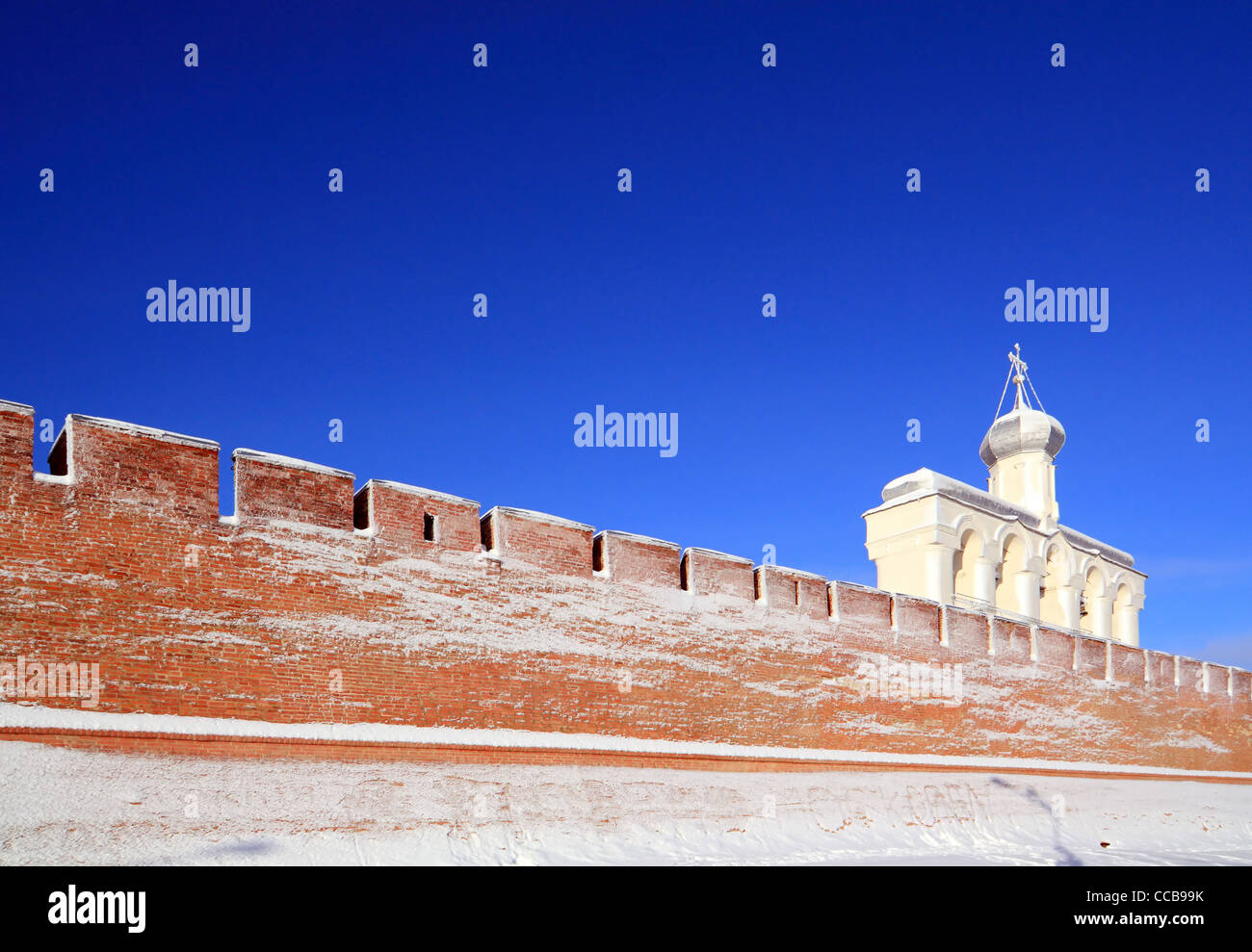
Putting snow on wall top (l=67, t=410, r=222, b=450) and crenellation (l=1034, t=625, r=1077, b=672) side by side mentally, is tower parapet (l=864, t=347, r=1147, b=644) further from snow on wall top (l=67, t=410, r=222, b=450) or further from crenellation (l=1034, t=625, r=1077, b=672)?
snow on wall top (l=67, t=410, r=222, b=450)

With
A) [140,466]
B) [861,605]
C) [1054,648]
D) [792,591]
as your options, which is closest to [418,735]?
[140,466]

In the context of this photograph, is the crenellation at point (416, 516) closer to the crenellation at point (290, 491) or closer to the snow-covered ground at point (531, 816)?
the crenellation at point (290, 491)

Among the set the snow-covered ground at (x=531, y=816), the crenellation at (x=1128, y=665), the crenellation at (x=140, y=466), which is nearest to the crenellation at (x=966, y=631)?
the snow-covered ground at (x=531, y=816)

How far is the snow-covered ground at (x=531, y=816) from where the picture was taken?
21.7 ft

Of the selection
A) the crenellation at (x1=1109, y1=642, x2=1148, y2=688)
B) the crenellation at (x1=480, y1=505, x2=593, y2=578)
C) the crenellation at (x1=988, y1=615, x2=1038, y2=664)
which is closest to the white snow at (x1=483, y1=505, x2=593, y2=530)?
the crenellation at (x1=480, y1=505, x2=593, y2=578)

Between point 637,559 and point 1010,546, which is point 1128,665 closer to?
point 1010,546

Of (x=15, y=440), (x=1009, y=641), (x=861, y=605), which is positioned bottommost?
(x=1009, y=641)

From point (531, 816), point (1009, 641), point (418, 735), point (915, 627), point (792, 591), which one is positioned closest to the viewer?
point (418, 735)

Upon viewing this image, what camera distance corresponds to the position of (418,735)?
8523 mm

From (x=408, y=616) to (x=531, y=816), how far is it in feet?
6.86

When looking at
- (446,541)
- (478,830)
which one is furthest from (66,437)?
(478,830)

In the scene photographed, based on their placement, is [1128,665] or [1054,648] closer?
[1054,648]

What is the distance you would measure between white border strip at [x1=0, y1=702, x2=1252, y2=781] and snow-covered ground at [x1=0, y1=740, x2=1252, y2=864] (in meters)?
0.20

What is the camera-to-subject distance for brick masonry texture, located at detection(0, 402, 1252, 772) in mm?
7297
